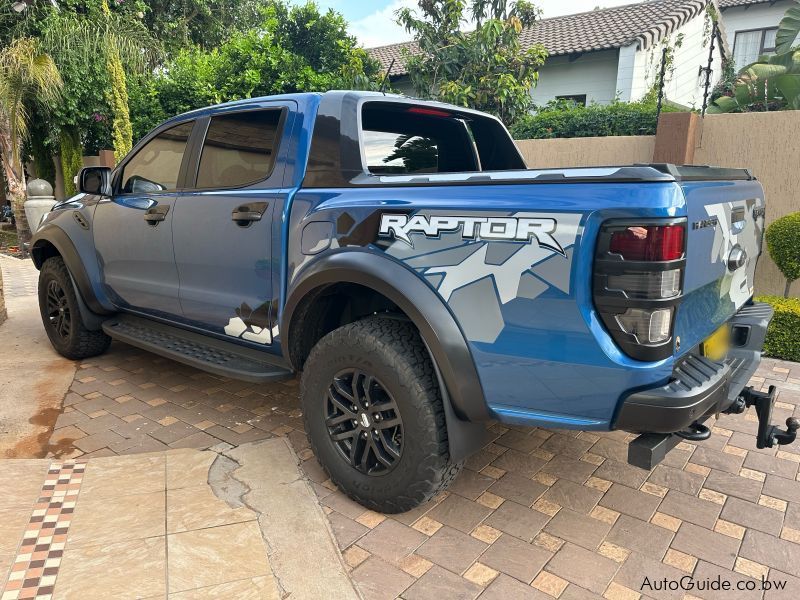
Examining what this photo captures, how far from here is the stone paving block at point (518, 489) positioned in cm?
278

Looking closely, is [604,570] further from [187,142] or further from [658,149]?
[658,149]

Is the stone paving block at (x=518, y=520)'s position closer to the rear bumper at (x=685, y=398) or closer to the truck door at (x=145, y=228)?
the rear bumper at (x=685, y=398)

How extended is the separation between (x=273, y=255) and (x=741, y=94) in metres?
9.51

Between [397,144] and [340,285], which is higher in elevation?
[397,144]

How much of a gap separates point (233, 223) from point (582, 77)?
1383 cm

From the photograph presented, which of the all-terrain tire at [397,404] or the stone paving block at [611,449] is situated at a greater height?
the all-terrain tire at [397,404]

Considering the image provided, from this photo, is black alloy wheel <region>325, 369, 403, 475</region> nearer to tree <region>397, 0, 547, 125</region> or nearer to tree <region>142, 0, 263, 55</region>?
tree <region>397, 0, 547, 125</region>

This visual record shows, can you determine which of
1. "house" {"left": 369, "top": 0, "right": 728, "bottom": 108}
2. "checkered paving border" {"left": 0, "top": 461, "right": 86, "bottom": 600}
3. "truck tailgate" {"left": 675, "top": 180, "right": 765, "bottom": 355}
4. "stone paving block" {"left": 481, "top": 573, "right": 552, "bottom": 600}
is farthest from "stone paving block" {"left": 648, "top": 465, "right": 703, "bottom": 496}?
"house" {"left": 369, "top": 0, "right": 728, "bottom": 108}

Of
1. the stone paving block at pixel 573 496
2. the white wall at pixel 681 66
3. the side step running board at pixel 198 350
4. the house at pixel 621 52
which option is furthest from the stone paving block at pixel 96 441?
the white wall at pixel 681 66

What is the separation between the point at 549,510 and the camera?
2.69m

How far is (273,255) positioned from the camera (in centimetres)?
292

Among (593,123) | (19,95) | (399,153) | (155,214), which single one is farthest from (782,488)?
(19,95)

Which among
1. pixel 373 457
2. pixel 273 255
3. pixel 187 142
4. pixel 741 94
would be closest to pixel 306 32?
pixel 741 94

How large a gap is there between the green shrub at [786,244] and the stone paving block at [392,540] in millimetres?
4289
